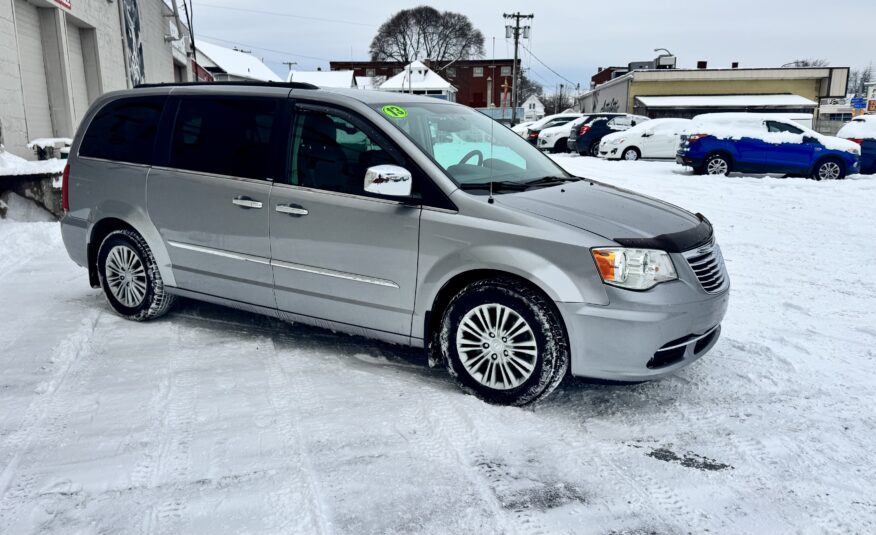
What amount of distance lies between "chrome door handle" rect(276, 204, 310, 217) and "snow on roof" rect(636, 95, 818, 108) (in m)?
43.4

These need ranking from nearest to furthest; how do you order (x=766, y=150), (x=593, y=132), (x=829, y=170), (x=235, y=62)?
(x=829, y=170) → (x=766, y=150) → (x=593, y=132) → (x=235, y=62)

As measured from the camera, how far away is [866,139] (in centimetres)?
1641

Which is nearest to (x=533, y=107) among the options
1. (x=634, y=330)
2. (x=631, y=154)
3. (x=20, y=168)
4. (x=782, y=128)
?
(x=631, y=154)

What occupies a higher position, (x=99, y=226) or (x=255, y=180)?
(x=255, y=180)

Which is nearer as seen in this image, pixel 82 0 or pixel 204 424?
pixel 204 424

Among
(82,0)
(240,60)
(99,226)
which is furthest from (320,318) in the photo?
(240,60)

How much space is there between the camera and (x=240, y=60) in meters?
63.8

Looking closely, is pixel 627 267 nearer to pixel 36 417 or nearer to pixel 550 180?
pixel 550 180

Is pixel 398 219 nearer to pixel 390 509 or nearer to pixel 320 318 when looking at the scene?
pixel 320 318

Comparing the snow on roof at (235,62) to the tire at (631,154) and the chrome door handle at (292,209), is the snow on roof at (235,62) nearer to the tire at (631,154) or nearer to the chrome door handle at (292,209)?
the tire at (631,154)

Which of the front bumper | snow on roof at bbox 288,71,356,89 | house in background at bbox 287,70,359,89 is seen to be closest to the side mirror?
the front bumper

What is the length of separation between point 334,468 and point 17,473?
1.44m

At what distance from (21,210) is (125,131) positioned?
17.4 ft

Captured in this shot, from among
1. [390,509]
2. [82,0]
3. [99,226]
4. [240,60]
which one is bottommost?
[390,509]
